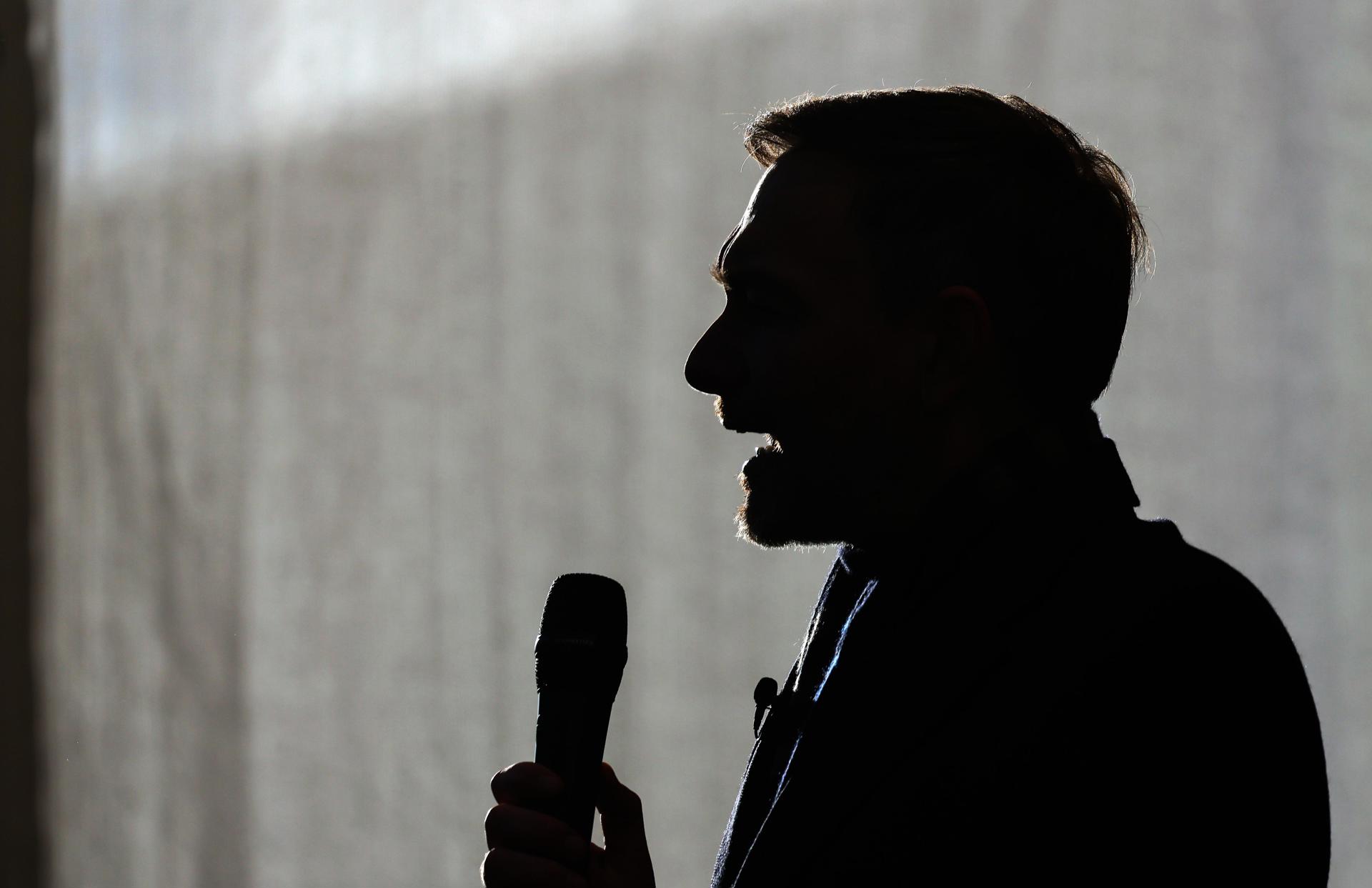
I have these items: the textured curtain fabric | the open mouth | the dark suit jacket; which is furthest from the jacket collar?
the textured curtain fabric

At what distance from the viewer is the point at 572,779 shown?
0.80m

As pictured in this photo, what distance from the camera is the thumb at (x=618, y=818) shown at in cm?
91

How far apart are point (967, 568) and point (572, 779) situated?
0.96 ft

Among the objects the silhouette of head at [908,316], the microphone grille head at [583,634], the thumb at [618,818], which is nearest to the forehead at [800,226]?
the silhouette of head at [908,316]

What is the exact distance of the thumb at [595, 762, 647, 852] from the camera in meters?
0.91

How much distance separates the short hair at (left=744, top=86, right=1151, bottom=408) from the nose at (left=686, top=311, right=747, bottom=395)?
118 mm

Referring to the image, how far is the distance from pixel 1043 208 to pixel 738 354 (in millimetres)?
240

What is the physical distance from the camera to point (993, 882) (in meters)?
0.72

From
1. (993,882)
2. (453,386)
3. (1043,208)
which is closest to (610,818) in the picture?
(993,882)

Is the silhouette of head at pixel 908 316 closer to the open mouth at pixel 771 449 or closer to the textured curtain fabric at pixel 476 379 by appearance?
the open mouth at pixel 771 449

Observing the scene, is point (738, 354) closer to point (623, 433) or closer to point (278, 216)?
point (623, 433)

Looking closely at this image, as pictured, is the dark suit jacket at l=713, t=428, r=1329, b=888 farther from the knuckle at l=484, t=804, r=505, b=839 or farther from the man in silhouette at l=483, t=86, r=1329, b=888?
the knuckle at l=484, t=804, r=505, b=839

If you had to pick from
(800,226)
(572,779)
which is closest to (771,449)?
(800,226)

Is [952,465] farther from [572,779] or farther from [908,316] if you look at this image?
[572,779]
